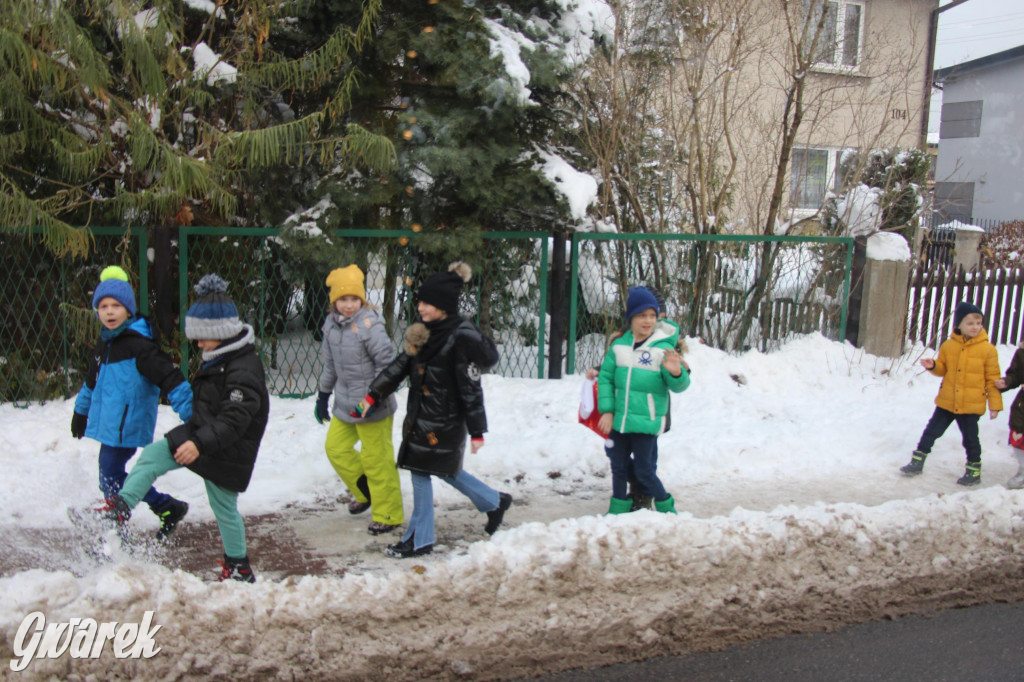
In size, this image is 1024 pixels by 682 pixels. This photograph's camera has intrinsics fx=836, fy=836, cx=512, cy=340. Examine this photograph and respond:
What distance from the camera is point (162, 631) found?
3.11 meters

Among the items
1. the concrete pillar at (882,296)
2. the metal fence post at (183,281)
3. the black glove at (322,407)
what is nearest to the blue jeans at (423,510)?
the black glove at (322,407)

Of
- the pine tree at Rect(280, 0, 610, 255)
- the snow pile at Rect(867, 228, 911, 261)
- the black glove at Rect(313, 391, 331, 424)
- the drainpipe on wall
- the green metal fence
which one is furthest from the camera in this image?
the drainpipe on wall

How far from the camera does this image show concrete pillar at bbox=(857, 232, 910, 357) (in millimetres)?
8422

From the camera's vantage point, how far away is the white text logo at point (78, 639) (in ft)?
9.84

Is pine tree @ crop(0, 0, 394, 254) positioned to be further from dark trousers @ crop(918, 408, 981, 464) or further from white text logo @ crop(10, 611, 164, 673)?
dark trousers @ crop(918, 408, 981, 464)

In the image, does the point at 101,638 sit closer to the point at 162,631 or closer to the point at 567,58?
the point at 162,631

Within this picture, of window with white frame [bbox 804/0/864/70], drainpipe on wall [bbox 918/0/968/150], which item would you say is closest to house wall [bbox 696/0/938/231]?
window with white frame [bbox 804/0/864/70]

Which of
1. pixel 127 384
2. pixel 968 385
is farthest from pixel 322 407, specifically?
pixel 968 385

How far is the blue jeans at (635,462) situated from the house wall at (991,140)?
20713 mm

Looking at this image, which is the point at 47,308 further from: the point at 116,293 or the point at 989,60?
the point at 989,60

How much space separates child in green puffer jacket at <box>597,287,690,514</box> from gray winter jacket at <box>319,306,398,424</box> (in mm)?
1186

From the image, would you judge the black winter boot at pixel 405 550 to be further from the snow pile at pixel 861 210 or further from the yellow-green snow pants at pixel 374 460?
the snow pile at pixel 861 210

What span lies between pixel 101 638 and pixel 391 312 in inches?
A: 169

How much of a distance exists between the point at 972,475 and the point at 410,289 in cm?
443
